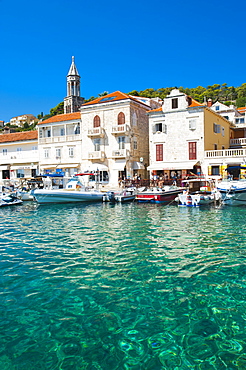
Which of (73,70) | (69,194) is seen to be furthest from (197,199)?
(73,70)

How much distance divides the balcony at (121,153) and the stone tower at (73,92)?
28.6m

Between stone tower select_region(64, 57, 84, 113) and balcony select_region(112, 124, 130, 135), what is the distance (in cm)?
2755

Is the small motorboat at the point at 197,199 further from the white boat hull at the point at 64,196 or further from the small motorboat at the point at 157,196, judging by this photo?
the white boat hull at the point at 64,196

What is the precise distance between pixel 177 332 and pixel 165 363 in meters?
0.80

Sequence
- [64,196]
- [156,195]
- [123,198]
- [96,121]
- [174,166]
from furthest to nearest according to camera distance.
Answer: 1. [96,121]
2. [174,166]
3. [123,198]
4. [64,196]
5. [156,195]

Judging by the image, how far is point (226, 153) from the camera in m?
31.2

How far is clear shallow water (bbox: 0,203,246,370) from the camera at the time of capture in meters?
4.57

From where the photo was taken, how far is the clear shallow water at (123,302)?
4574 mm

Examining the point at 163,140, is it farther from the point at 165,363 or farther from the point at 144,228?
the point at 165,363

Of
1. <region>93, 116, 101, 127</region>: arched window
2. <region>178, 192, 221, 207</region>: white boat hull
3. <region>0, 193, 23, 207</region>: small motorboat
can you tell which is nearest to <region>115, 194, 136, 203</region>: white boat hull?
<region>178, 192, 221, 207</region>: white boat hull

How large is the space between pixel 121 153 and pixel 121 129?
284 cm

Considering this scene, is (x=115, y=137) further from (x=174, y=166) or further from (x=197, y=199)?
(x=197, y=199)

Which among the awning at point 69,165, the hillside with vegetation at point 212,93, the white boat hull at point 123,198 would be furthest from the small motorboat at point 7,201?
the hillside with vegetation at point 212,93

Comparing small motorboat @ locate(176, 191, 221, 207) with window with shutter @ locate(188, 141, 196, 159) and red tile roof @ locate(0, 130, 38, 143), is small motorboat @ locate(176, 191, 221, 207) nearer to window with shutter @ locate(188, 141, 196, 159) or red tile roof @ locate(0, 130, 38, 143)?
window with shutter @ locate(188, 141, 196, 159)
